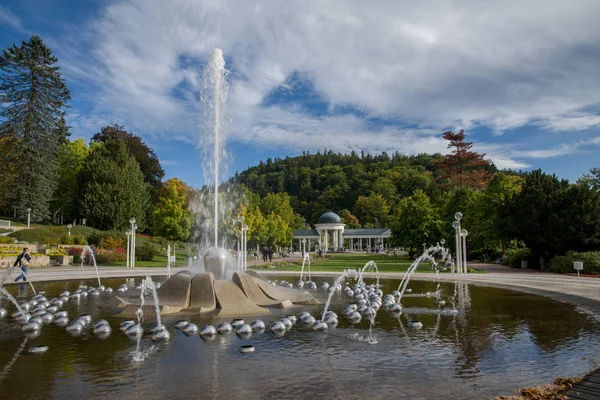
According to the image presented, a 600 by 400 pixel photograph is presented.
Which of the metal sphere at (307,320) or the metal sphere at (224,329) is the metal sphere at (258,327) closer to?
the metal sphere at (224,329)

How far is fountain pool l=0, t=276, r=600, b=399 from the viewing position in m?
5.54

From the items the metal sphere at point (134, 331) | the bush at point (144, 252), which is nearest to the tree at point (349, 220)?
the bush at point (144, 252)

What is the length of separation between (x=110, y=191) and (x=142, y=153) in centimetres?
1502

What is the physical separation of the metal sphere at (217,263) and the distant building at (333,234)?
6756 centimetres

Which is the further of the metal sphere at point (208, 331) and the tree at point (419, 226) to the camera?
the tree at point (419, 226)

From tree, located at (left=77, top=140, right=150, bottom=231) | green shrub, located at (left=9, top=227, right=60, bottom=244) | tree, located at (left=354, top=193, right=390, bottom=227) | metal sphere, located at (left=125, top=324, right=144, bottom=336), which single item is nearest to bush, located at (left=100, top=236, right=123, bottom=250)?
green shrub, located at (left=9, top=227, right=60, bottom=244)

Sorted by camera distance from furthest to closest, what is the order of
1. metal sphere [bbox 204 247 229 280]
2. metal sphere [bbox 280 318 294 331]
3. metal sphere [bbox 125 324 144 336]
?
1. metal sphere [bbox 204 247 229 280]
2. metal sphere [bbox 280 318 294 331]
3. metal sphere [bbox 125 324 144 336]

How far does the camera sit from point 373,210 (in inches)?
4092

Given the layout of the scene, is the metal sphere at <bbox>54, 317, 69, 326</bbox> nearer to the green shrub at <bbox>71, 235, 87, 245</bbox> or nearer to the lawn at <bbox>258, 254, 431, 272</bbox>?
the lawn at <bbox>258, 254, 431, 272</bbox>

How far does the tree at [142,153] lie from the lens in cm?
6662

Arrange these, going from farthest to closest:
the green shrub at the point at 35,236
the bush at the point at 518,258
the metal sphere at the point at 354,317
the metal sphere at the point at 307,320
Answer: the green shrub at the point at 35,236
the bush at the point at 518,258
the metal sphere at the point at 354,317
the metal sphere at the point at 307,320

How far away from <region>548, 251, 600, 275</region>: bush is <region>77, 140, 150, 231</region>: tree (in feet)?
148

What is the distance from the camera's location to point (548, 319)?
10.6 meters

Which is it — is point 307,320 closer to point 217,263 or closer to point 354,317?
point 354,317
